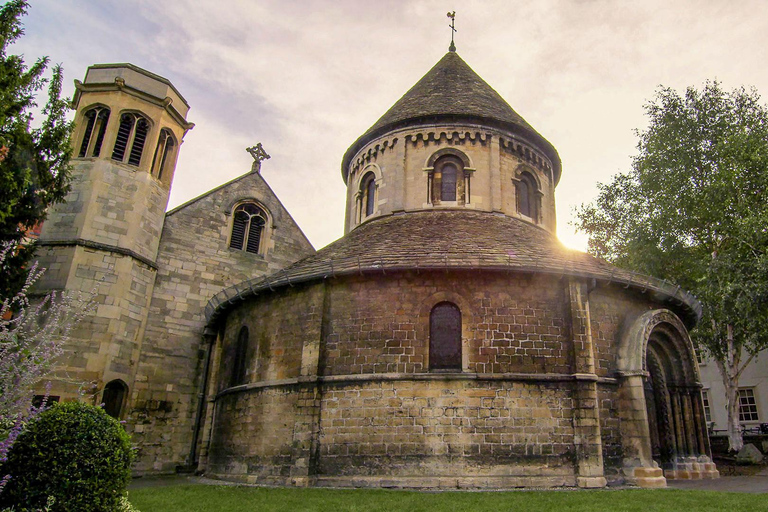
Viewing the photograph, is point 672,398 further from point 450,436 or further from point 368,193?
point 368,193

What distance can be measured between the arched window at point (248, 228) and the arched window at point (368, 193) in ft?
15.3

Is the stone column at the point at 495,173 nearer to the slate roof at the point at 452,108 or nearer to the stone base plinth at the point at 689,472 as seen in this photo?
the slate roof at the point at 452,108

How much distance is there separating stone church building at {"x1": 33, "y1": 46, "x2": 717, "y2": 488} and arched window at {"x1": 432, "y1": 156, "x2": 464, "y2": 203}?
77mm

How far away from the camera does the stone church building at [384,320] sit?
12.4m

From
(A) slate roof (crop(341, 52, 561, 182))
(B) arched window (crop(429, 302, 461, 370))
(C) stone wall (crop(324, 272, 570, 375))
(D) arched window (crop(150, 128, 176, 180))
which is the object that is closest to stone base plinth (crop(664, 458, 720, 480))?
(C) stone wall (crop(324, 272, 570, 375))

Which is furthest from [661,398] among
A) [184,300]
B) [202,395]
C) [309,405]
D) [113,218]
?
[113,218]

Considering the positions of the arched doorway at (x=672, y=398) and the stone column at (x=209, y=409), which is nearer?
the arched doorway at (x=672, y=398)

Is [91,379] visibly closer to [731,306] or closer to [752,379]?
[731,306]

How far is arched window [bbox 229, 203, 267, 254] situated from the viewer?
21327mm

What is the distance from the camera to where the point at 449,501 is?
9.99 m

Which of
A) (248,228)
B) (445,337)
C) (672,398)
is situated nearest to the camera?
(445,337)

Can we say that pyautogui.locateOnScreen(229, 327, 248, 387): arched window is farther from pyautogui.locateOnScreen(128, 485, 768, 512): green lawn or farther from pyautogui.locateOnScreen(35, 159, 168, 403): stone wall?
pyautogui.locateOnScreen(128, 485, 768, 512): green lawn

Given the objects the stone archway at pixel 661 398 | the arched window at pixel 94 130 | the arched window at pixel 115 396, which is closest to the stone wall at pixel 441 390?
the stone archway at pixel 661 398

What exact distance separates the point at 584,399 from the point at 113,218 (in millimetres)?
15136
